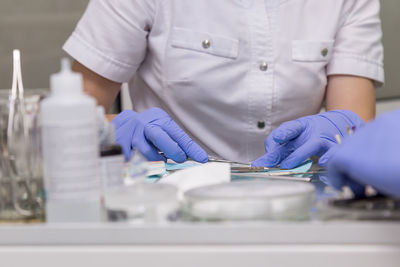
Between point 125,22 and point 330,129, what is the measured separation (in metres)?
0.60

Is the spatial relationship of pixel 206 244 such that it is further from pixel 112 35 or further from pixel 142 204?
pixel 112 35

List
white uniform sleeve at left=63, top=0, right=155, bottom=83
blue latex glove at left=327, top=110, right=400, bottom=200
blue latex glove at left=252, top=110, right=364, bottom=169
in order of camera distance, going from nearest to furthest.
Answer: blue latex glove at left=327, top=110, right=400, bottom=200 < blue latex glove at left=252, top=110, right=364, bottom=169 < white uniform sleeve at left=63, top=0, right=155, bottom=83

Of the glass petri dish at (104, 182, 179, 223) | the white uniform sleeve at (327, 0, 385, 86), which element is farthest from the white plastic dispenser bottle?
the white uniform sleeve at (327, 0, 385, 86)

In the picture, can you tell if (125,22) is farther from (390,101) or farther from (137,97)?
(390,101)

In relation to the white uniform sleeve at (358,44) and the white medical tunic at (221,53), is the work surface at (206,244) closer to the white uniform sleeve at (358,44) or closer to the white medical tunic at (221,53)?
the white medical tunic at (221,53)

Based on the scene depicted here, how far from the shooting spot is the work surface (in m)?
0.56

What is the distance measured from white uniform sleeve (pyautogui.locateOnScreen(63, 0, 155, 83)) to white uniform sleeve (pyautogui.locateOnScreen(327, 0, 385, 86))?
0.53 m

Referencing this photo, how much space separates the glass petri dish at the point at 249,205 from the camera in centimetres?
60

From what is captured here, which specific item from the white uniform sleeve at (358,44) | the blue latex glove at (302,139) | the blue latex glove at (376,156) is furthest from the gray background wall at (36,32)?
the blue latex glove at (376,156)

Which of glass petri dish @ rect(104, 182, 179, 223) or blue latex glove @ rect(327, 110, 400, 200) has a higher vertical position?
blue latex glove @ rect(327, 110, 400, 200)

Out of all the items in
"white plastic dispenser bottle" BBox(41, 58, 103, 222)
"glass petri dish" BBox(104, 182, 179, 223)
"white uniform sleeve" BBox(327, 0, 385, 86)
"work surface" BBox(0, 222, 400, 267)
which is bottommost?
"work surface" BBox(0, 222, 400, 267)

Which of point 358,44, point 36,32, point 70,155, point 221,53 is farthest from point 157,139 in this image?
point 36,32

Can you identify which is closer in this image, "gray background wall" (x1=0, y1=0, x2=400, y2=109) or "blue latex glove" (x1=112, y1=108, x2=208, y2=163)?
"blue latex glove" (x1=112, y1=108, x2=208, y2=163)

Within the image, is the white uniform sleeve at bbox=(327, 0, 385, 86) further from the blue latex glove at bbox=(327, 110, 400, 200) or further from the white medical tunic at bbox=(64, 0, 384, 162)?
the blue latex glove at bbox=(327, 110, 400, 200)
